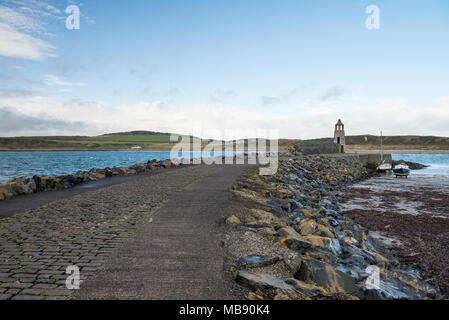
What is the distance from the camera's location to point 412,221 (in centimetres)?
1188

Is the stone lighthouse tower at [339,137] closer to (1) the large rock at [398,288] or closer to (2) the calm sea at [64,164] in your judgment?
(2) the calm sea at [64,164]

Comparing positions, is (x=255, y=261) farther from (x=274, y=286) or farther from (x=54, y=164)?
(x=54, y=164)

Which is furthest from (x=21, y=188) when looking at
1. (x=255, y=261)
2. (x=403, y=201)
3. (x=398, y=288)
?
(x=403, y=201)

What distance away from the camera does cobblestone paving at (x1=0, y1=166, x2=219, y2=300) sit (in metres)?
3.74

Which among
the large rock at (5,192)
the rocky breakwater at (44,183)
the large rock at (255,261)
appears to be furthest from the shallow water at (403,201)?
the large rock at (5,192)

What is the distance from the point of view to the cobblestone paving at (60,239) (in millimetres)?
3738

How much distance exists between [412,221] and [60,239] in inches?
479

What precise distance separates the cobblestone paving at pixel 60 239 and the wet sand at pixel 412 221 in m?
6.55

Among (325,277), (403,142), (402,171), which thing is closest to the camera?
(325,277)

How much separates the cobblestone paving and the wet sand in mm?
6547

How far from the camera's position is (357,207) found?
15.1 meters

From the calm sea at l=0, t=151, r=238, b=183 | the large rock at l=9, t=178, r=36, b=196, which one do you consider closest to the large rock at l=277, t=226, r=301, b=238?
the large rock at l=9, t=178, r=36, b=196

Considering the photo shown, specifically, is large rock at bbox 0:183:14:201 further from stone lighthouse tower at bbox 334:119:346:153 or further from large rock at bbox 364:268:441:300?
stone lighthouse tower at bbox 334:119:346:153
